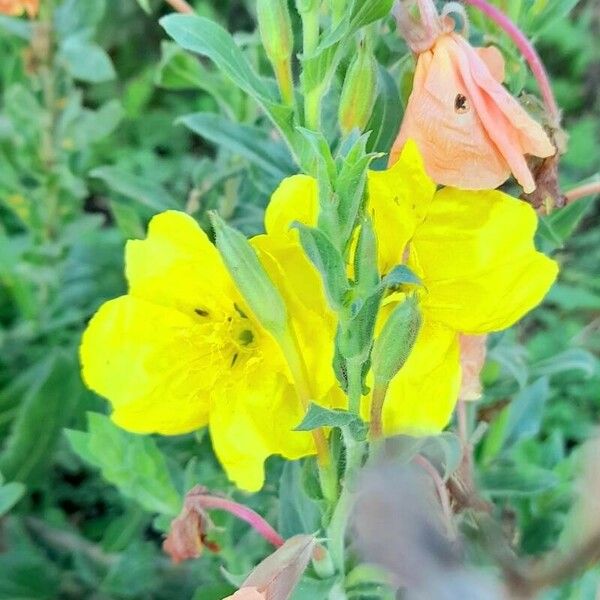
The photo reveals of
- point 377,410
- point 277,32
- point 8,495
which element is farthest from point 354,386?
point 8,495

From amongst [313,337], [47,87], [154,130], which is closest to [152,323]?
[313,337]

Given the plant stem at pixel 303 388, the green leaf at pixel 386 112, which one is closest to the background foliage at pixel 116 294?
the green leaf at pixel 386 112

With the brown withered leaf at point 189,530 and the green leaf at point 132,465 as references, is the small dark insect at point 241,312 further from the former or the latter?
the green leaf at point 132,465

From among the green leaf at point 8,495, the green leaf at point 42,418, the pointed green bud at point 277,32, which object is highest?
the pointed green bud at point 277,32

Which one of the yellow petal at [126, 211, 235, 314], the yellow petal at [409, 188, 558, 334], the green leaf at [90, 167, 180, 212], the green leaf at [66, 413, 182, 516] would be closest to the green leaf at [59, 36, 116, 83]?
the green leaf at [90, 167, 180, 212]

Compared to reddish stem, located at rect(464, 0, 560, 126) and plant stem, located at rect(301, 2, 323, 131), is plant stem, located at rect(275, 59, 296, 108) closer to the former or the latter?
plant stem, located at rect(301, 2, 323, 131)

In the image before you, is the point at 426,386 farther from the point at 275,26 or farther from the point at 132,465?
the point at 132,465
